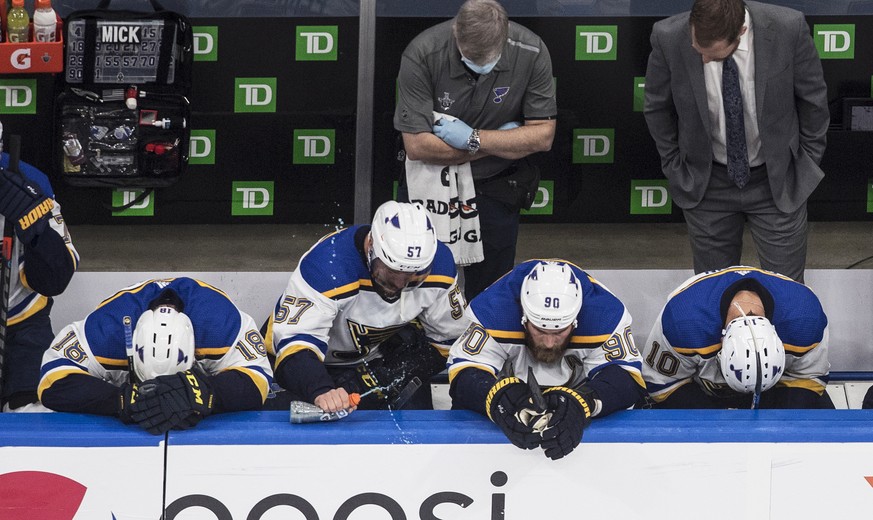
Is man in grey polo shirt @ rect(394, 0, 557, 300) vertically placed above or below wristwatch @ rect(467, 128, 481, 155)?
above

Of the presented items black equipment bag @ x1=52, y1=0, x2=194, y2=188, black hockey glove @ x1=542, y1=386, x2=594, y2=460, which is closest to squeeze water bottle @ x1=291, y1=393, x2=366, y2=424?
black hockey glove @ x1=542, y1=386, x2=594, y2=460

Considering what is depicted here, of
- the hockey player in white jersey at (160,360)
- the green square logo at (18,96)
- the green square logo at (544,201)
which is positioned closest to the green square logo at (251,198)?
the green square logo at (18,96)

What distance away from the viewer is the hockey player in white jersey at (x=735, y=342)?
4824mm

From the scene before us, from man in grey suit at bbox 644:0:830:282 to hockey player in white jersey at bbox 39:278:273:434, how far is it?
6.54ft

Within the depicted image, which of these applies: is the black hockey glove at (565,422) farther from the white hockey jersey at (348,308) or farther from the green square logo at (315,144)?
the green square logo at (315,144)

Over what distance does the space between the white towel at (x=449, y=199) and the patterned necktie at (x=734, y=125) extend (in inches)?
42.6

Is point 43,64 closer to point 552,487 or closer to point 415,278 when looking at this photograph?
point 415,278

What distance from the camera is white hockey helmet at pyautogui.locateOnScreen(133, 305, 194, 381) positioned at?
4367 mm

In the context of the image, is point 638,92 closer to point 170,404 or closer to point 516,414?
point 516,414

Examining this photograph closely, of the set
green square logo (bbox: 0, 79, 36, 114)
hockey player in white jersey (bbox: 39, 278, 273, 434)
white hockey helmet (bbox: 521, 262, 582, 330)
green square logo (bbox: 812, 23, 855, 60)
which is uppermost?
green square logo (bbox: 812, 23, 855, 60)

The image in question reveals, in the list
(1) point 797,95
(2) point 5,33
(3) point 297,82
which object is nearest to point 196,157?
(3) point 297,82

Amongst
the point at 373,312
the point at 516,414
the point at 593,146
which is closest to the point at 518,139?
the point at 373,312

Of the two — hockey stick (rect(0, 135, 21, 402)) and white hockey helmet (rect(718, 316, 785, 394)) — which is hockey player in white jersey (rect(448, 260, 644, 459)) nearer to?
white hockey helmet (rect(718, 316, 785, 394))

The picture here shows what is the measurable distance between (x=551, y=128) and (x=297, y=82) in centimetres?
170
